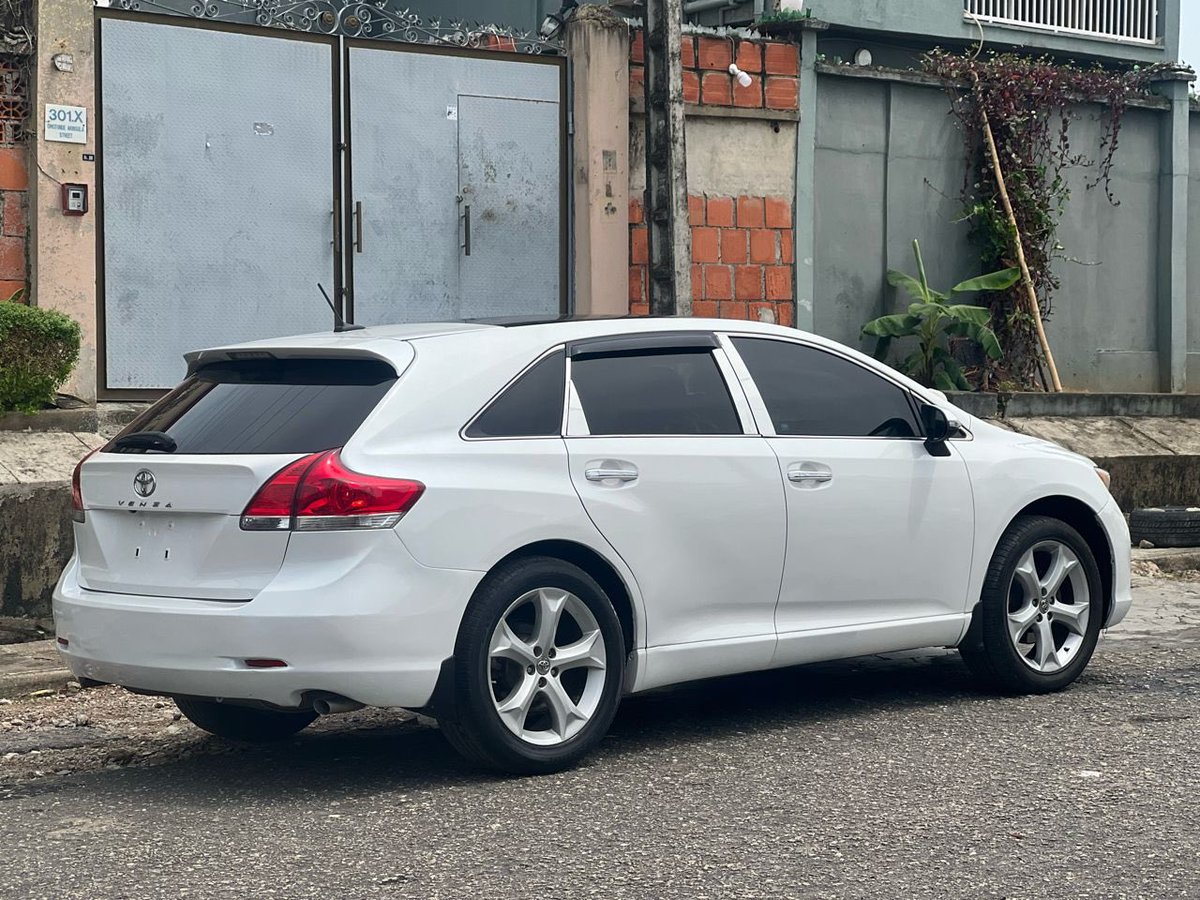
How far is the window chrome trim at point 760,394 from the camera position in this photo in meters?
6.45

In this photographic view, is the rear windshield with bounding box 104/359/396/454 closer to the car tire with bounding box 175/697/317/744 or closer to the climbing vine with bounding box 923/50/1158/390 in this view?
the car tire with bounding box 175/697/317/744

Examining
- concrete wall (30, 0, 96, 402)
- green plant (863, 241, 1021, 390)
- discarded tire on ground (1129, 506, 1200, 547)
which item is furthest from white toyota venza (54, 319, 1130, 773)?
green plant (863, 241, 1021, 390)

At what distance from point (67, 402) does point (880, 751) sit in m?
6.06

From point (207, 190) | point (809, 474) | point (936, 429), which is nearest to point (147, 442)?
point (809, 474)

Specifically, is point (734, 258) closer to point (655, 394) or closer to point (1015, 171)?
point (1015, 171)

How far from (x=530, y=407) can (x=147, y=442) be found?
1.29 metres

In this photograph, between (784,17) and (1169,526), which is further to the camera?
(784,17)

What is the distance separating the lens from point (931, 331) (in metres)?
14.5

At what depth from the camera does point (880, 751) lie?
6.02m

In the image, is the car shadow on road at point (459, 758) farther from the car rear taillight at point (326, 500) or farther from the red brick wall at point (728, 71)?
the red brick wall at point (728, 71)

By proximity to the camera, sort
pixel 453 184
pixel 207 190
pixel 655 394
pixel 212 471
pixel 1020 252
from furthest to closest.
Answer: pixel 1020 252, pixel 453 184, pixel 207 190, pixel 655 394, pixel 212 471

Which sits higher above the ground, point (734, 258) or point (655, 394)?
point (734, 258)

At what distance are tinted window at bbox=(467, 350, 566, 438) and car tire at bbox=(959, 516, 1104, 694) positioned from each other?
211 cm

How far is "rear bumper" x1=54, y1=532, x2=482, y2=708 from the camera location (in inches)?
207
